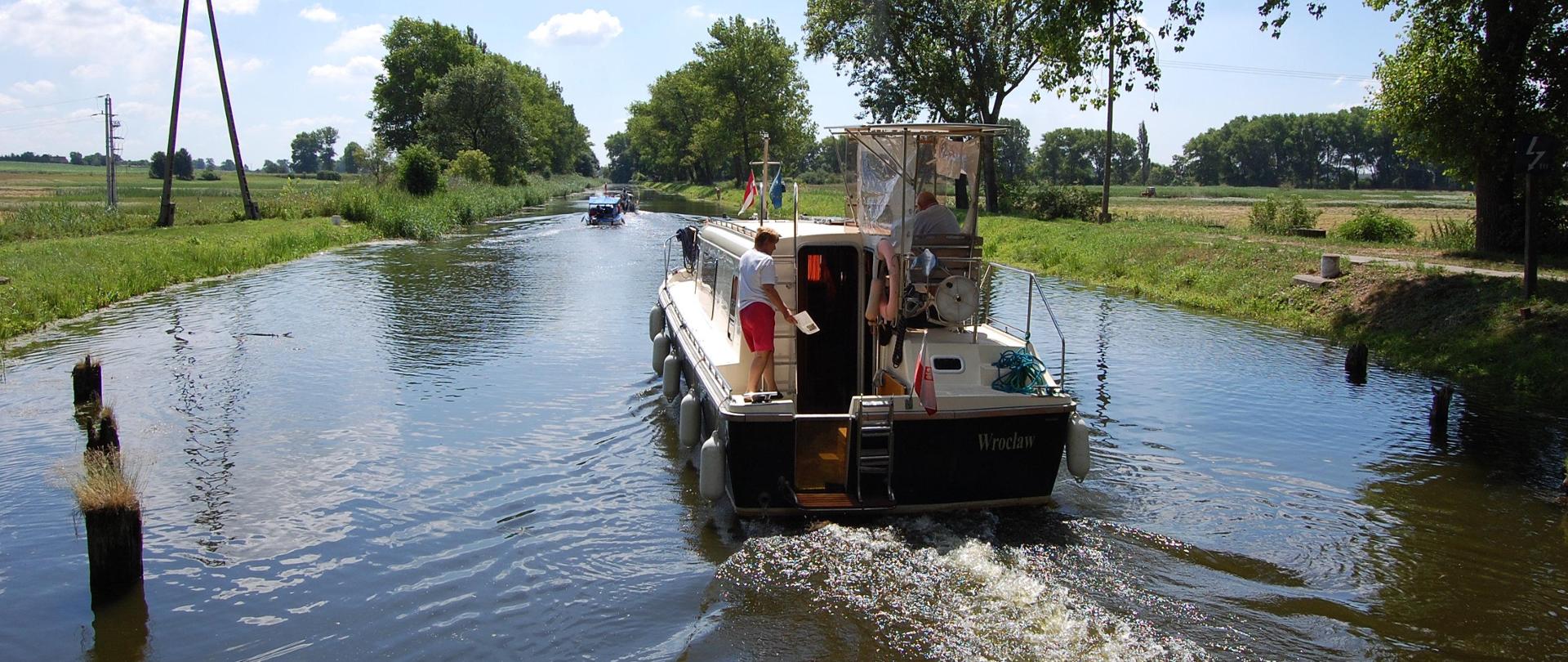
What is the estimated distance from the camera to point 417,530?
860 cm

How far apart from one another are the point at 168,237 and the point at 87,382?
17.3 meters

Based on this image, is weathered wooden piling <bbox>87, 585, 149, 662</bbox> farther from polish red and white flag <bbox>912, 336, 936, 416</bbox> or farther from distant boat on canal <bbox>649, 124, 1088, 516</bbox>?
polish red and white flag <bbox>912, 336, 936, 416</bbox>

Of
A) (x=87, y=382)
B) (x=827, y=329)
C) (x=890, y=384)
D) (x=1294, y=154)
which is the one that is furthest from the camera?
(x=1294, y=154)

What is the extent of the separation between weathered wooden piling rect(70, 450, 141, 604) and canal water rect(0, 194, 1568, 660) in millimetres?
172

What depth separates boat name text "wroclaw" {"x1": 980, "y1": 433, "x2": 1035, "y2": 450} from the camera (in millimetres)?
8367

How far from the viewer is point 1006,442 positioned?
8.41 meters

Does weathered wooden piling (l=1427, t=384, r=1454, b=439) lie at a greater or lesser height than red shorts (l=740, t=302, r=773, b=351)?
lesser

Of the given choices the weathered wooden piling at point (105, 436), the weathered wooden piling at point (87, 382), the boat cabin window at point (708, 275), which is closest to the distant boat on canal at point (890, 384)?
the boat cabin window at point (708, 275)

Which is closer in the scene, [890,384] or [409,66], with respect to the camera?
[890,384]

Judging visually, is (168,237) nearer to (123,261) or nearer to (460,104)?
(123,261)

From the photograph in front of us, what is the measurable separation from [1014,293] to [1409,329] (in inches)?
355

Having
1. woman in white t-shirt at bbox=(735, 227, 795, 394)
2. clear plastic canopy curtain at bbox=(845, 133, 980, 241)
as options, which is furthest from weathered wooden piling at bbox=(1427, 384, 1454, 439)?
woman in white t-shirt at bbox=(735, 227, 795, 394)

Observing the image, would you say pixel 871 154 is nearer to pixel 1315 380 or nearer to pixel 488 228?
pixel 1315 380

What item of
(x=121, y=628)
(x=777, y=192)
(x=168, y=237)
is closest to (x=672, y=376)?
(x=777, y=192)
